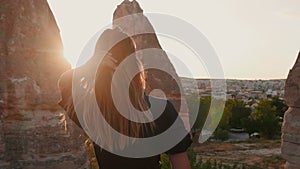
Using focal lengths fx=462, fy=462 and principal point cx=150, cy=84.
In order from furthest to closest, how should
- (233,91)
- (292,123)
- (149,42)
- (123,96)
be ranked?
(233,91) < (149,42) < (292,123) < (123,96)

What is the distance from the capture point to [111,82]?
167cm

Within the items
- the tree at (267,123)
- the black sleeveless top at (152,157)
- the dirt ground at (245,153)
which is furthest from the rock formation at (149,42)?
the tree at (267,123)

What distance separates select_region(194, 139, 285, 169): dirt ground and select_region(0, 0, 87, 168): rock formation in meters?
6.32

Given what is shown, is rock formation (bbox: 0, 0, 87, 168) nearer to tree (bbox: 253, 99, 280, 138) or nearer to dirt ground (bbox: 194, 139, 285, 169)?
dirt ground (bbox: 194, 139, 285, 169)

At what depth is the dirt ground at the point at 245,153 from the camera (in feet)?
40.5

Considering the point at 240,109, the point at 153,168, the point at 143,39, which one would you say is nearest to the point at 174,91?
the point at 143,39

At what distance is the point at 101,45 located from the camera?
1716mm

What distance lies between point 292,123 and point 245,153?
9365 millimetres

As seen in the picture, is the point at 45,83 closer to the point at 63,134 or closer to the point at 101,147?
the point at 63,134

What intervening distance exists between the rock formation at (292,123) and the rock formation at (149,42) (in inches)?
121

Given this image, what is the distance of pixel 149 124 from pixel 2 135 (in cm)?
365

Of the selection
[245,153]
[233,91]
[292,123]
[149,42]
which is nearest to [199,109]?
[245,153]

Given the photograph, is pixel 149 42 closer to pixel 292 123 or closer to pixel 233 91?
pixel 292 123

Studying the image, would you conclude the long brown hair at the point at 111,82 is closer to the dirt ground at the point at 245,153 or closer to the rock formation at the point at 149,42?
the rock formation at the point at 149,42
